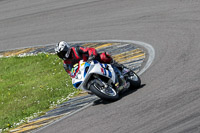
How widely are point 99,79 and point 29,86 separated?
13.9 feet

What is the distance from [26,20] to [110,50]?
6983 millimetres

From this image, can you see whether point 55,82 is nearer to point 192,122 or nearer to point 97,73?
point 97,73

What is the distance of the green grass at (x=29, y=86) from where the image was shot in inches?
481

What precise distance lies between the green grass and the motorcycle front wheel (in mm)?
2265

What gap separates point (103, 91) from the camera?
33.7 ft

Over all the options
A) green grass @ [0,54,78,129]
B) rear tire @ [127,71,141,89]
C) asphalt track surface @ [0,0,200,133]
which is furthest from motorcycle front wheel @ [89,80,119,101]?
green grass @ [0,54,78,129]

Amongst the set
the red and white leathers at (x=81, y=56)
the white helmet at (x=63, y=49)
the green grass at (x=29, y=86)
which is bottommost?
the green grass at (x=29, y=86)

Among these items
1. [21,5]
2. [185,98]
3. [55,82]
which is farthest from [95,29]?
[185,98]

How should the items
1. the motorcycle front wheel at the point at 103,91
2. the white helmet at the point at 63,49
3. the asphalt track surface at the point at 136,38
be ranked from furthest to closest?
the white helmet at the point at 63,49
the motorcycle front wheel at the point at 103,91
the asphalt track surface at the point at 136,38

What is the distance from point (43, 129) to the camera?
34.4 ft

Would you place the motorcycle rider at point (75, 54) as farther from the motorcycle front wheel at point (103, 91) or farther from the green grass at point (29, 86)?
the green grass at point (29, 86)

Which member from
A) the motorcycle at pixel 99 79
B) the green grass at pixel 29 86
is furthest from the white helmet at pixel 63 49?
the green grass at pixel 29 86

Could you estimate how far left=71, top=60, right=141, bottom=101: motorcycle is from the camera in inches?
404

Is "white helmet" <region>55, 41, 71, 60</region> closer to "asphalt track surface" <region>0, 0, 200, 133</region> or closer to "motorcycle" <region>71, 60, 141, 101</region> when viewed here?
"motorcycle" <region>71, 60, 141, 101</region>
